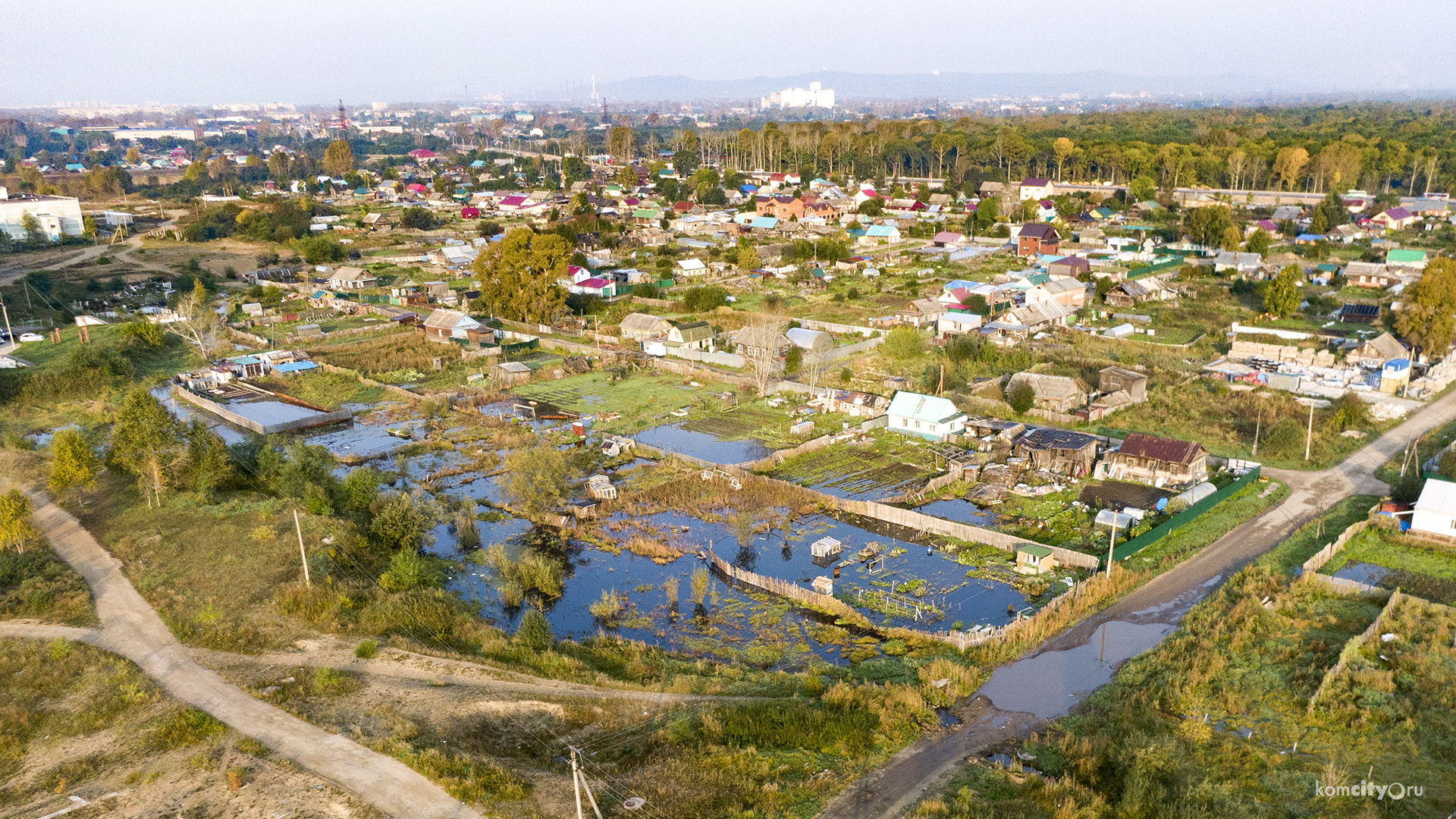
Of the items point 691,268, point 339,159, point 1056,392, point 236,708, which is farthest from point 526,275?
point 339,159

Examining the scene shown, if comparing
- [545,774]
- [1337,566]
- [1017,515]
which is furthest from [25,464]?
[1337,566]

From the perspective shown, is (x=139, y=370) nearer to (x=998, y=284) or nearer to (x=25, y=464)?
(x=25, y=464)

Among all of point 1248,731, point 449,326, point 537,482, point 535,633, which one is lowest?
point 1248,731

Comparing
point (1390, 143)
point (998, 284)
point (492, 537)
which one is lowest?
point (492, 537)

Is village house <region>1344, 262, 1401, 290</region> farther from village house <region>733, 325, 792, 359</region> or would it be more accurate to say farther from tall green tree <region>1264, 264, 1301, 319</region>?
village house <region>733, 325, 792, 359</region>

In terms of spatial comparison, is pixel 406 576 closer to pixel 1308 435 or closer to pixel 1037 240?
pixel 1308 435
